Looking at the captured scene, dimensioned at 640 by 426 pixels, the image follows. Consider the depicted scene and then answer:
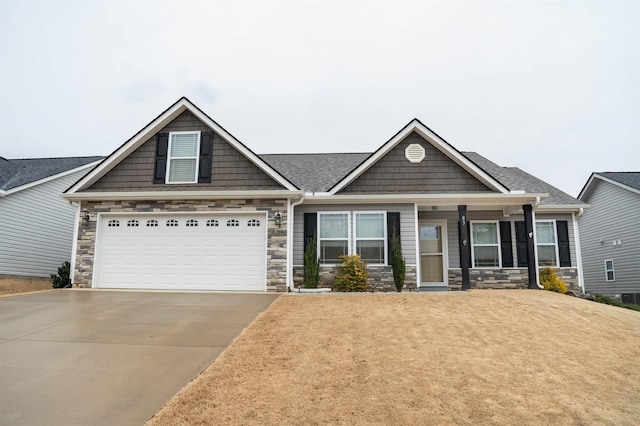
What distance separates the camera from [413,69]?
1577cm

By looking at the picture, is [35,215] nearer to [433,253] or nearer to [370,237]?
[370,237]

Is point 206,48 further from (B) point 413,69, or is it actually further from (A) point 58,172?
(A) point 58,172

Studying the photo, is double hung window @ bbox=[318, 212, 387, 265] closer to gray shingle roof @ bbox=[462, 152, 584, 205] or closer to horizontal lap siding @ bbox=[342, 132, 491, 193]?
horizontal lap siding @ bbox=[342, 132, 491, 193]

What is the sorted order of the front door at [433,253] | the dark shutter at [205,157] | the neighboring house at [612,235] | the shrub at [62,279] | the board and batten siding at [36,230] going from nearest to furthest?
the shrub at [62,279]
the dark shutter at [205,157]
the front door at [433,253]
the board and batten siding at [36,230]
the neighboring house at [612,235]

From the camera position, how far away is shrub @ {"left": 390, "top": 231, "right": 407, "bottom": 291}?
12438 mm

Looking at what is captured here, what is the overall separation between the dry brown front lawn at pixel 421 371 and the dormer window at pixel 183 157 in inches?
250

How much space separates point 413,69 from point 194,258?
10.2 meters

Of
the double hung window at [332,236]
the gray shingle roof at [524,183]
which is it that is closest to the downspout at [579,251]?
the gray shingle roof at [524,183]

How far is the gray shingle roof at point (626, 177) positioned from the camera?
58.4 feet

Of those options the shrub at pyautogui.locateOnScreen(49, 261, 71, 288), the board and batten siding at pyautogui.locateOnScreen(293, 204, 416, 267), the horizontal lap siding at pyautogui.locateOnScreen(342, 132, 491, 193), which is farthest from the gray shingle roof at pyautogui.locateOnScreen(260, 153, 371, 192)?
the shrub at pyautogui.locateOnScreen(49, 261, 71, 288)

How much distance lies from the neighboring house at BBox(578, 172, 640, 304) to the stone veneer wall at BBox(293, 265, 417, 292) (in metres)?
9.91

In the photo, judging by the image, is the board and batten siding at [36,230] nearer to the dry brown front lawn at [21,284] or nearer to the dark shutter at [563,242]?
the dry brown front lawn at [21,284]

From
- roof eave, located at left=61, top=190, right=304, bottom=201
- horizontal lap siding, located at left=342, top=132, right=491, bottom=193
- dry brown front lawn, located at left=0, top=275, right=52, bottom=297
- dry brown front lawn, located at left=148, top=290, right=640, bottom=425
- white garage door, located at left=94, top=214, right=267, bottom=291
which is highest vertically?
horizontal lap siding, located at left=342, top=132, right=491, bottom=193

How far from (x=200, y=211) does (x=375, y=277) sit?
5.62 meters
